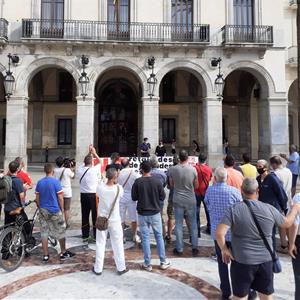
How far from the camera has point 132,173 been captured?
714 cm

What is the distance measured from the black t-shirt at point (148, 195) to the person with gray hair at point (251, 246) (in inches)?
84.7

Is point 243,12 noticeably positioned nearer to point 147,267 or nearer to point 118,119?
point 118,119

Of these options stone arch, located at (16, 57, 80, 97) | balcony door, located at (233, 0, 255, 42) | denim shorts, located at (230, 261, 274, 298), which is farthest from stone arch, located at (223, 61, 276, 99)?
denim shorts, located at (230, 261, 274, 298)

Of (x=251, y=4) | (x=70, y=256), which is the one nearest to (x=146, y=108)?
(x=251, y=4)

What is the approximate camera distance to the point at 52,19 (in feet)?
59.6

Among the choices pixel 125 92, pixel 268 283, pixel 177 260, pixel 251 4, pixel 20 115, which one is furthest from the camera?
pixel 125 92

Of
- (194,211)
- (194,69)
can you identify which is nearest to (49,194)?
(194,211)

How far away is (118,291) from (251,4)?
19.4 meters

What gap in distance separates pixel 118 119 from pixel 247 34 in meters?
10.5

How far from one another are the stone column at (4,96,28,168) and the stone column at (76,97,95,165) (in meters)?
2.96

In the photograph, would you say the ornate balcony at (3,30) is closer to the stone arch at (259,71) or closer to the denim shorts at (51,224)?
the stone arch at (259,71)

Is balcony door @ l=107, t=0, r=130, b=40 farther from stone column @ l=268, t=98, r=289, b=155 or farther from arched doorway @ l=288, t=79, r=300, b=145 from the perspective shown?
arched doorway @ l=288, t=79, r=300, b=145

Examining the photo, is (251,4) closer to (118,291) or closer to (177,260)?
(177,260)

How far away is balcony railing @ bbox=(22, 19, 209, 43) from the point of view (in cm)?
1770
